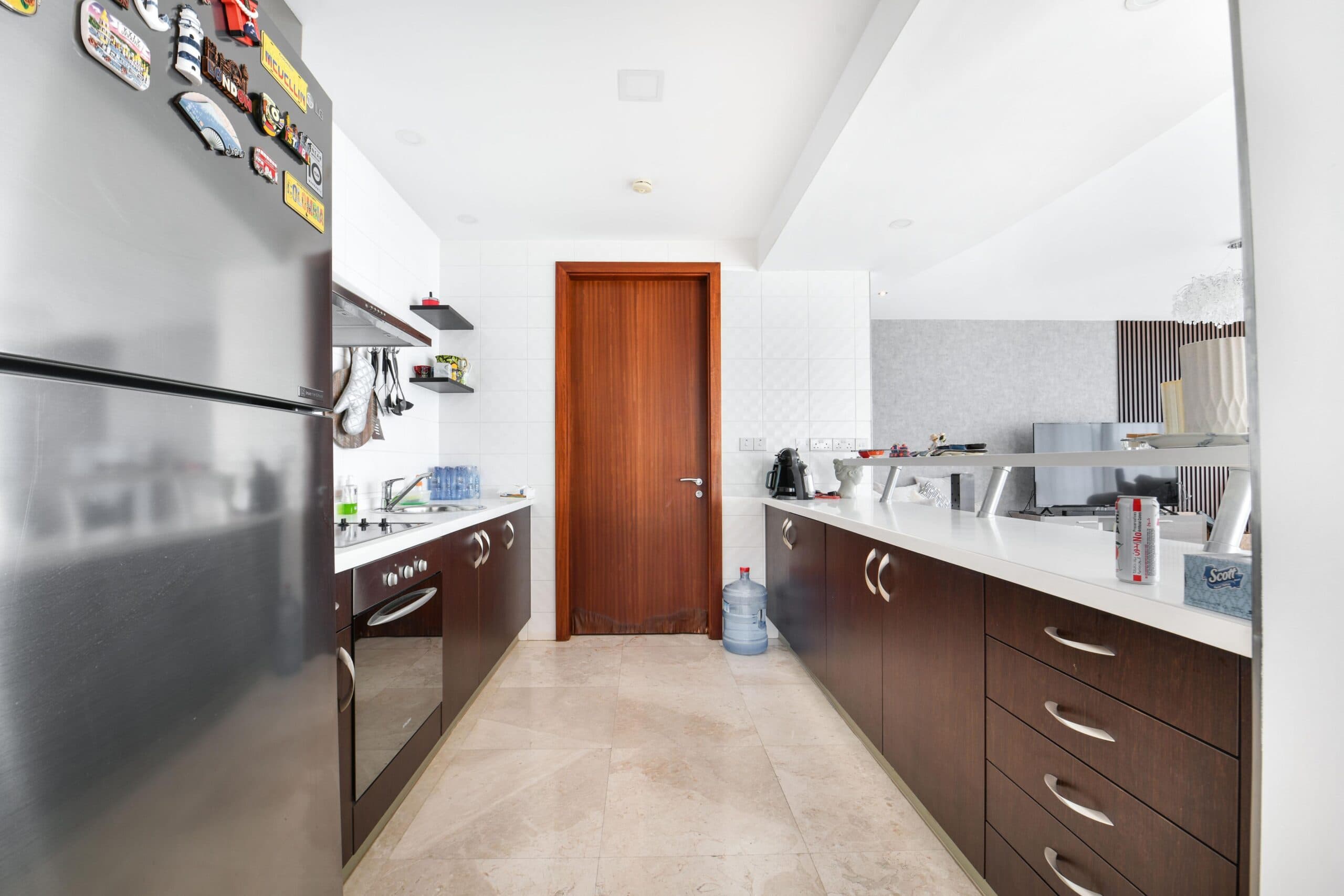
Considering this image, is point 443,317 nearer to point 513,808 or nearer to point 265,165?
point 265,165

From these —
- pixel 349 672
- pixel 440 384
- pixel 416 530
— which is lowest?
pixel 349 672

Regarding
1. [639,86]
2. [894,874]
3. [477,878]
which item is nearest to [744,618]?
[894,874]

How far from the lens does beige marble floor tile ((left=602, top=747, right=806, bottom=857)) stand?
1.53 m

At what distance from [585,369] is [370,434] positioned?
4.48ft

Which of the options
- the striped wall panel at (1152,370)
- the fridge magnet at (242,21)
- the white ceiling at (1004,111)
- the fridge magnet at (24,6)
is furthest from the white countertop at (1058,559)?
the striped wall panel at (1152,370)

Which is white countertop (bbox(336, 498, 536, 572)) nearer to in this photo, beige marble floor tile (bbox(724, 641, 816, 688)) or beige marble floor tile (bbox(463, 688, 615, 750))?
beige marble floor tile (bbox(463, 688, 615, 750))

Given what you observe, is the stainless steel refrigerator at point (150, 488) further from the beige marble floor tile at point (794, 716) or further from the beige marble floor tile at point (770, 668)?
the beige marble floor tile at point (770, 668)

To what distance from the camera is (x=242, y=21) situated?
82cm

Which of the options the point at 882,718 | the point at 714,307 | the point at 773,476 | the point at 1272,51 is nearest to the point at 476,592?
the point at 882,718

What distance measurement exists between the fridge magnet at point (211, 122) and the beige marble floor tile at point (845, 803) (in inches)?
77.6

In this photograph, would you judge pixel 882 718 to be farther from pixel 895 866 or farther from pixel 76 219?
pixel 76 219

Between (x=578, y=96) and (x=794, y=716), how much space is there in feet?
8.52

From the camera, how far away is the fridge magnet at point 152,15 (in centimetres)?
66

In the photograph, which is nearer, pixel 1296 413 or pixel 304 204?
pixel 1296 413
